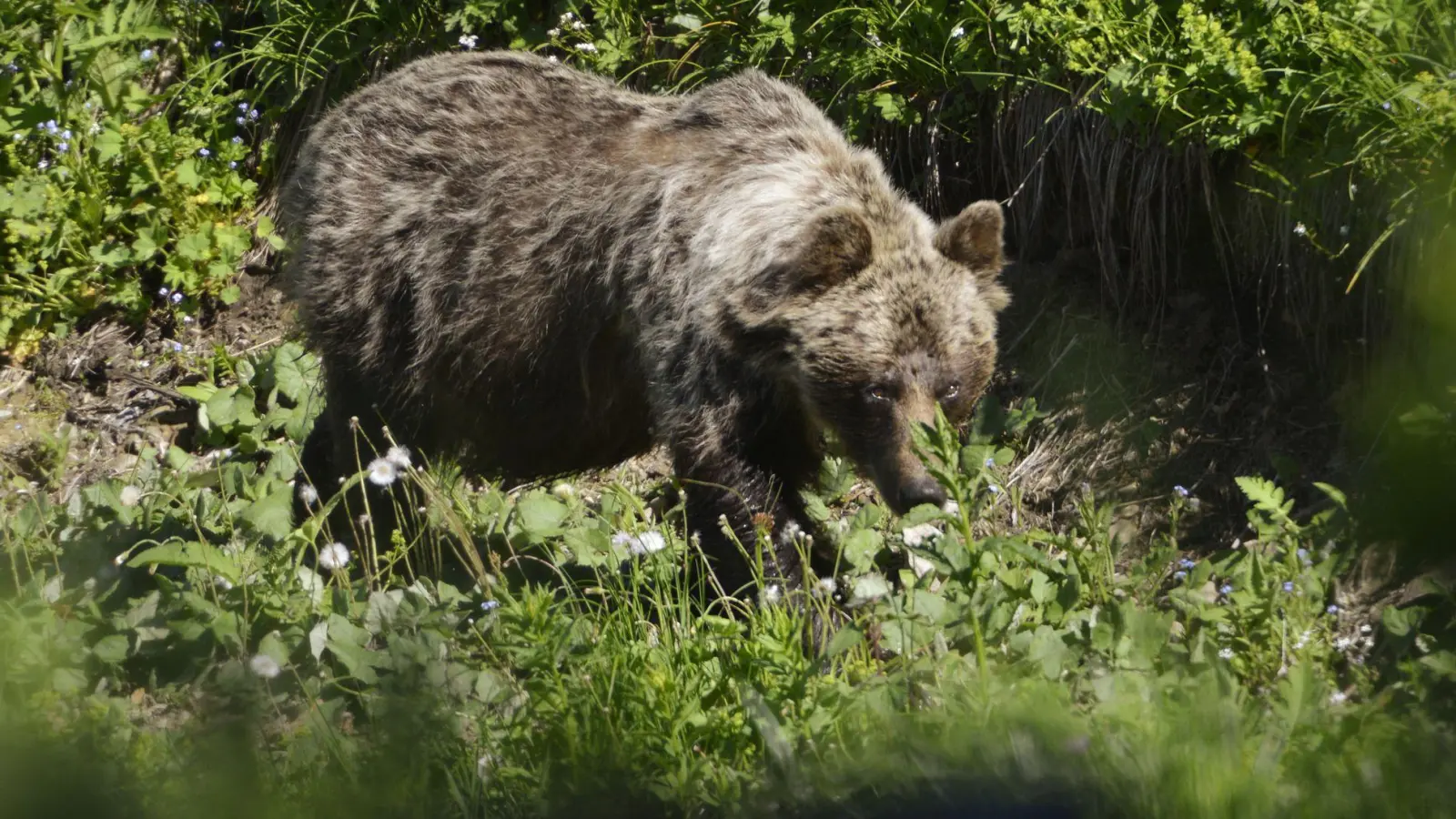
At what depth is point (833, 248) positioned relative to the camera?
445 centimetres

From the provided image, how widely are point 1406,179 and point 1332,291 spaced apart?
94 centimetres

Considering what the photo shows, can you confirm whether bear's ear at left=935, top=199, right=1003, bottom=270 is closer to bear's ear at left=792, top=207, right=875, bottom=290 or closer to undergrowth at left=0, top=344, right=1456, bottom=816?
bear's ear at left=792, top=207, right=875, bottom=290

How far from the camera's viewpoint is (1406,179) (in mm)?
4188

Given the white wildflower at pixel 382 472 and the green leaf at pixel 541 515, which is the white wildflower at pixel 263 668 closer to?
the white wildflower at pixel 382 472

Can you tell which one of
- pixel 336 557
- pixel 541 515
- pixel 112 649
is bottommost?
pixel 541 515

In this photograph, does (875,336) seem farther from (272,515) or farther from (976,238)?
(272,515)

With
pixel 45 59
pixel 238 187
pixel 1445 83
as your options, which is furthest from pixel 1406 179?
pixel 45 59

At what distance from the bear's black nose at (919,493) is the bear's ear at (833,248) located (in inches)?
26.7

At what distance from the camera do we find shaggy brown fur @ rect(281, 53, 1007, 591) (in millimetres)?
4488

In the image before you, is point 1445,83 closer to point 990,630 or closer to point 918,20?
point 990,630

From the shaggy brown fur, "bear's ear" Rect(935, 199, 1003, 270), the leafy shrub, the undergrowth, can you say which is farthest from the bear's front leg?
the leafy shrub

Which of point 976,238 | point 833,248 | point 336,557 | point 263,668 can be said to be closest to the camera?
point 263,668

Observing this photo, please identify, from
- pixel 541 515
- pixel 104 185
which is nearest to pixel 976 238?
pixel 541 515

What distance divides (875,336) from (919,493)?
0.52m
